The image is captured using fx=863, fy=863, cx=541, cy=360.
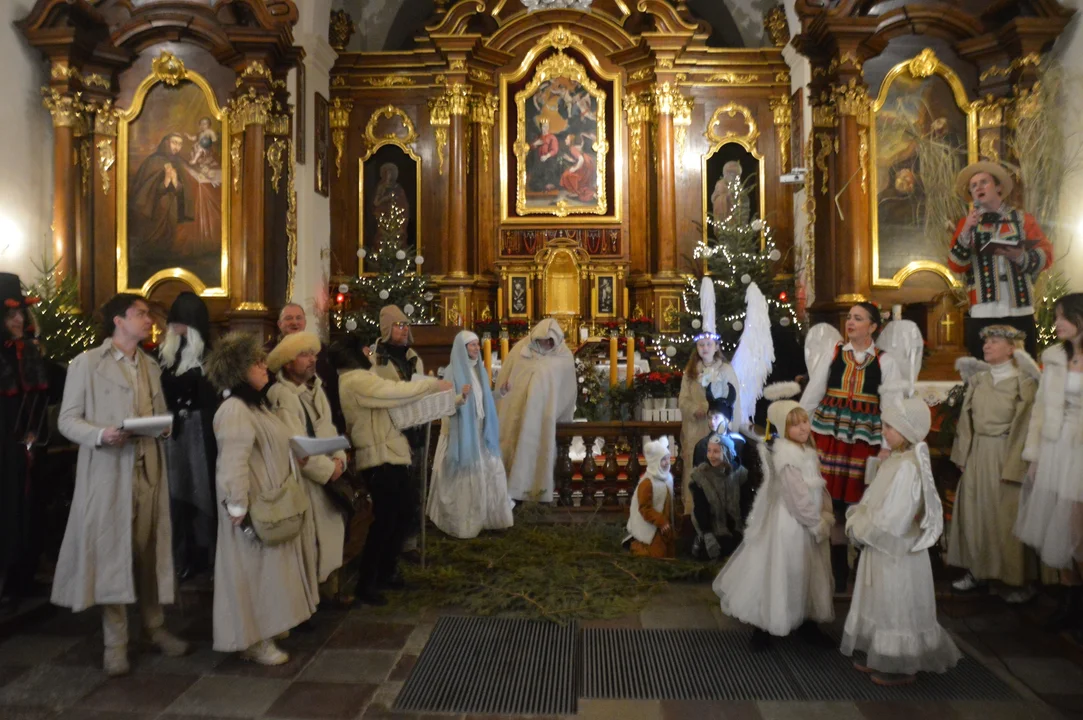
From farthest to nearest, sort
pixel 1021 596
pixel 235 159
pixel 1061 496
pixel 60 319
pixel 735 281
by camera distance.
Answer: pixel 735 281 < pixel 235 159 < pixel 60 319 < pixel 1021 596 < pixel 1061 496

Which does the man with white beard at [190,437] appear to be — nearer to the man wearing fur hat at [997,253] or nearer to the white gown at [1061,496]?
the white gown at [1061,496]

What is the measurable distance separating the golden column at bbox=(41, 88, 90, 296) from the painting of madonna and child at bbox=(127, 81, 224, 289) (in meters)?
0.71

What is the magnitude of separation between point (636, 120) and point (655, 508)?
9.66 m

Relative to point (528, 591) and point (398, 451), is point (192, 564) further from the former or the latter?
point (528, 591)

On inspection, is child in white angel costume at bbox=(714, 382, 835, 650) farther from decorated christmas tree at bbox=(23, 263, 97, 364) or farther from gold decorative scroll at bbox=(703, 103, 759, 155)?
gold decorative scroll at bbox=(703, 103, 759, 155)

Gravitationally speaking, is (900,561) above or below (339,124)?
below

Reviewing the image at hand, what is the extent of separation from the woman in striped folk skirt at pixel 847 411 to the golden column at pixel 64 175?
32.2 ft

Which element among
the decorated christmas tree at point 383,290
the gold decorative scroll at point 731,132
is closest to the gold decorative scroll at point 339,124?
the decorated christmas tree at point 383,290

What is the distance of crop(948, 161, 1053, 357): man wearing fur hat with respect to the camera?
662cm

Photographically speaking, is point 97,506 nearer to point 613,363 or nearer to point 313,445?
point 313,445

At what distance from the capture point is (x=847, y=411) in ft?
19.6

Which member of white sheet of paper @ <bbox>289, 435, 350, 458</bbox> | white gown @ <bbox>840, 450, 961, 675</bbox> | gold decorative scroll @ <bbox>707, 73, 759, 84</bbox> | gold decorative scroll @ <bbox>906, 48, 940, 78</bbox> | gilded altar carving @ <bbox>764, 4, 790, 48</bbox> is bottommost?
white gown @ <bbox>840, 450, 961, 675</bbox>

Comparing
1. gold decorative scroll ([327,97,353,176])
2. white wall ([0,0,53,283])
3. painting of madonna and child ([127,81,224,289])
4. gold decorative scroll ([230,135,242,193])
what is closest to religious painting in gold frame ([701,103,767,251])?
gold decorative scroll ([327,97,353,176])

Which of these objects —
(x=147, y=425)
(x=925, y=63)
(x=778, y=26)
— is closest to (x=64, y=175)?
(x=147, y=425)
